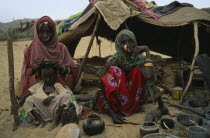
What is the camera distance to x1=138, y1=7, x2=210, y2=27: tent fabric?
495 centimetres

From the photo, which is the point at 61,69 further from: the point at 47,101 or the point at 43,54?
the point at 47,101

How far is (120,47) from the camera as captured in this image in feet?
12.5

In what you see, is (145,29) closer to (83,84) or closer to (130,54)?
(83,84)

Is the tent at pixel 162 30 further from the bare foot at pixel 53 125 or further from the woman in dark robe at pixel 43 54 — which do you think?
the bare foot at pixel 53 125

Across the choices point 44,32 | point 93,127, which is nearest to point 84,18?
point 44,32

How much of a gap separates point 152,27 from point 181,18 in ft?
4.95

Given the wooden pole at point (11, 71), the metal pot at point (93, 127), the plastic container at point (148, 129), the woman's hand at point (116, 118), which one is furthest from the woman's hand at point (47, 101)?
the plastic container at point (148, 129)

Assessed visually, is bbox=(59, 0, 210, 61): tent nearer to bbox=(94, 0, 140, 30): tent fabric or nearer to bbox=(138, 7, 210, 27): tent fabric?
bbox=(138, 7, 210, 27): tent fabric

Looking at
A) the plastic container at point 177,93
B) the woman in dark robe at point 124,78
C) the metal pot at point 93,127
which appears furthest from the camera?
the plastic container at point 177,93

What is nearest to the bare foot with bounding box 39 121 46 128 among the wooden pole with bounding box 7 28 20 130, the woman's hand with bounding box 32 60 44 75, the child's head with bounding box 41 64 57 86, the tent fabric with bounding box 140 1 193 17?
the wooden pole with bounding box 7 28 20 130

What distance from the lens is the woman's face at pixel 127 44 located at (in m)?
3.72

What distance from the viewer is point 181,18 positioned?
527 cm

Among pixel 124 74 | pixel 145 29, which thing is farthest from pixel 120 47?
pixel 145 29

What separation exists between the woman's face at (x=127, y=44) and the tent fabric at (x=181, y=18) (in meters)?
1.76
